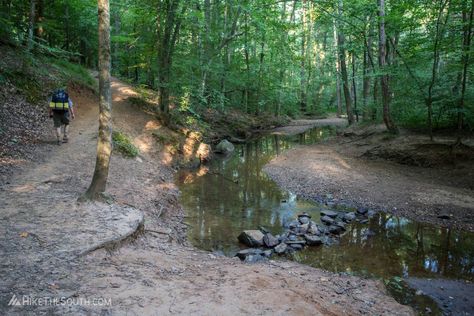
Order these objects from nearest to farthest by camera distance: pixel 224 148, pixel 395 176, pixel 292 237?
pixel 292 237
pixel 395 176
pixel 224 148

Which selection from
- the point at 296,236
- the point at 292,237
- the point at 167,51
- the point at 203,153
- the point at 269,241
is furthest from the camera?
the point at 203,153

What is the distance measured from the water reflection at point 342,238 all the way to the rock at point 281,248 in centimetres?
33

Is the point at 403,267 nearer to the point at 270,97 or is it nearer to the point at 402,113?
the point at 402,113

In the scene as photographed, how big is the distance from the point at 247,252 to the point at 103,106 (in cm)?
461

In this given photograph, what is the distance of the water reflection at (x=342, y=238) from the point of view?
762 centimetres

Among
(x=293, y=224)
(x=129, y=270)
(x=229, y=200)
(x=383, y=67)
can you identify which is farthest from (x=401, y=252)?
(x=383, y=67)

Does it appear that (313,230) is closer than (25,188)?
No

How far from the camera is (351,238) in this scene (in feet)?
29.9

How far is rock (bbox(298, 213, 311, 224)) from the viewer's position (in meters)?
9.87

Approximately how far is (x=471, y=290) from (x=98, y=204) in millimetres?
7986

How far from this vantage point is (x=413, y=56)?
1598 cm

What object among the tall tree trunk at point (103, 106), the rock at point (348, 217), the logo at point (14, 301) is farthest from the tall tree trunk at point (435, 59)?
the logo at point (14, 301)

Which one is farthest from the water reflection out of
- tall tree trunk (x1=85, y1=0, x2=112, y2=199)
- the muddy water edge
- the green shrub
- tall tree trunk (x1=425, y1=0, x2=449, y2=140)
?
tall tree trunk (x1=425, y1=0, x2=449, y2=140)

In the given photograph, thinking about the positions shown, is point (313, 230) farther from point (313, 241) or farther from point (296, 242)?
point (296, 242)
